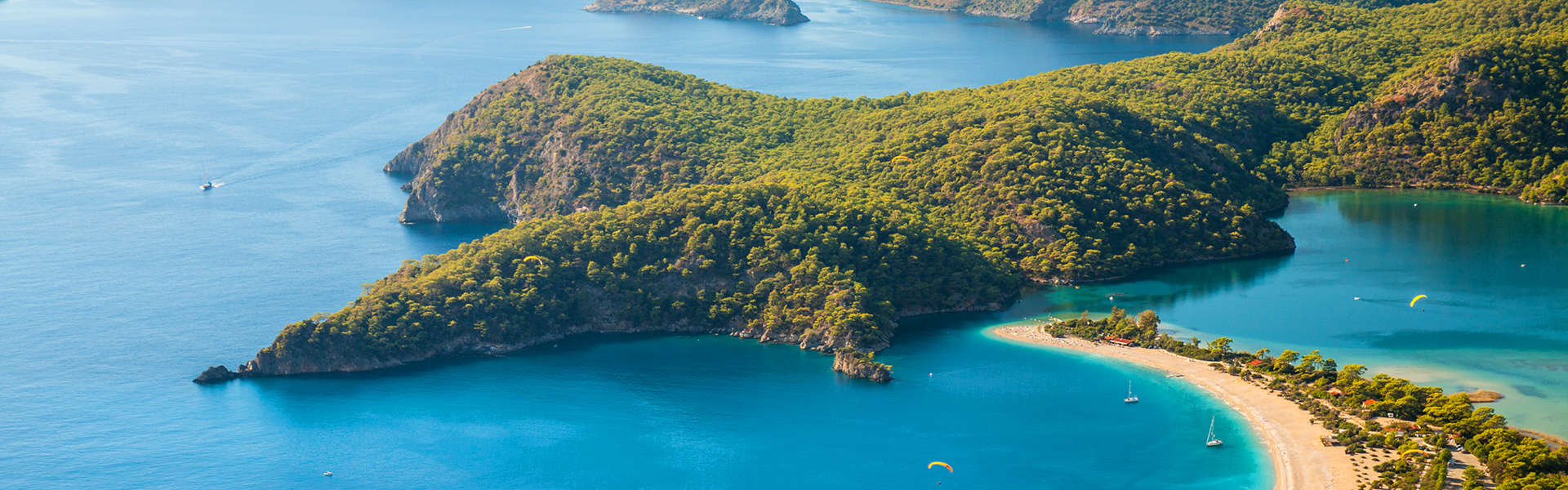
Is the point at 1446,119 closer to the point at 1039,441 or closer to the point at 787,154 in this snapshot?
the point at 787,154

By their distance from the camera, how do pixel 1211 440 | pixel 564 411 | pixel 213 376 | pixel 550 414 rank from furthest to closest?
pixel 213 376 → pixel 564 411 → pixel 550 414 → pixel 1211 440

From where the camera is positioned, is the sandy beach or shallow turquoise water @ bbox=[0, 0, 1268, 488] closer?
the sandy beach

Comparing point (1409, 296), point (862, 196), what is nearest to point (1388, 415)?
point (1409, 296)

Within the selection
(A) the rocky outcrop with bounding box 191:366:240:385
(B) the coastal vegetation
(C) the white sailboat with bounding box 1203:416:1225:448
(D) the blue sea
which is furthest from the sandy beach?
(A) the rocky outcrop with bounding box 191:366:240:385

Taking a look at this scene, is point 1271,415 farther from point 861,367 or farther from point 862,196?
point 862,196

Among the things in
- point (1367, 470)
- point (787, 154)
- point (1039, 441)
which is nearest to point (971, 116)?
point (787, 154)

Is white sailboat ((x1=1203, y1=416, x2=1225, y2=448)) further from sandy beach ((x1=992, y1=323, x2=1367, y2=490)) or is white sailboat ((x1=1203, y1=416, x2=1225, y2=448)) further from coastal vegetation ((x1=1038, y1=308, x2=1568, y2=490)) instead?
coastal vegetation ((x1=1038, y1=308, x2=1568, y2=490))
